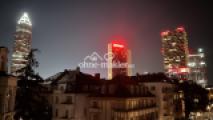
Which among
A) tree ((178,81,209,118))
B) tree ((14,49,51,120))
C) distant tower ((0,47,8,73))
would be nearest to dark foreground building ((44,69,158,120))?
tree ((14,49,51,120))

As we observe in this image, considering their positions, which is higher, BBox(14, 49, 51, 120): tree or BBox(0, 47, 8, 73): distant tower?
BBox(0, 47, 8, 73): distant tower

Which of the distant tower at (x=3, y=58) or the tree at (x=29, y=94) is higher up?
the distant tower at (x=3, y=58)

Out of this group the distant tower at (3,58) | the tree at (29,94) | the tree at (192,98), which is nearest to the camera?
the distant tower at (3,58)

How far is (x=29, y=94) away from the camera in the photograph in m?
46.0

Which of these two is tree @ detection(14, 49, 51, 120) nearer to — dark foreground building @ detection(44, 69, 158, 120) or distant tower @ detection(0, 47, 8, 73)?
dark foreground building @ detection(44, 69, 158, 120)

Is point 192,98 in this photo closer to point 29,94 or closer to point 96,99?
point 96,99

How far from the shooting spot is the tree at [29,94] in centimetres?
4400

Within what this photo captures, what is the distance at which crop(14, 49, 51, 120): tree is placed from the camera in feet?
144

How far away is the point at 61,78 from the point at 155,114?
25.4 metres

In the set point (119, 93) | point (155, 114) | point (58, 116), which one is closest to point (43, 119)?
point (58, 116)

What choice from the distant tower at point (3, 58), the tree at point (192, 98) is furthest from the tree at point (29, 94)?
the tree at point (192, 98)

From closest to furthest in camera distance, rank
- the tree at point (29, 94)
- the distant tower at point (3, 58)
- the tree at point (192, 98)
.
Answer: the distant tower at point (3, 58) < the tree at point (29, 94) < the tree at point (192, 98)

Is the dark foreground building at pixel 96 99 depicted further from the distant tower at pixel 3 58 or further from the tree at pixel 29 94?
the distant tower at pixel 3 58

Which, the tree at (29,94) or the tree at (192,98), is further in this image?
the tree at (192,98)
